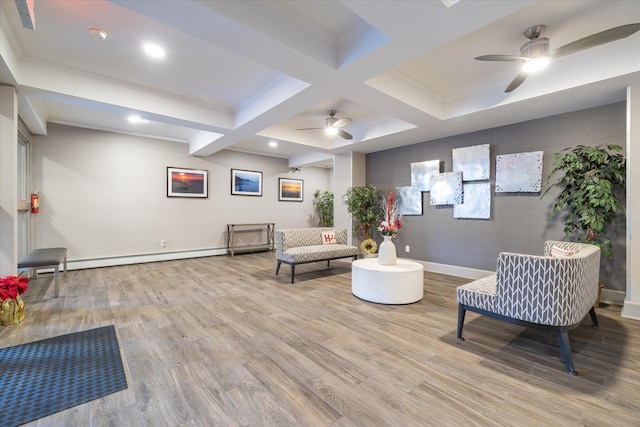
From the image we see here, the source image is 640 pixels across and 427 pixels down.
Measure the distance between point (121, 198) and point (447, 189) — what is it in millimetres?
6530

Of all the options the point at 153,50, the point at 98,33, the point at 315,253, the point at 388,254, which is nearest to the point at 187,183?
the point at 315,253

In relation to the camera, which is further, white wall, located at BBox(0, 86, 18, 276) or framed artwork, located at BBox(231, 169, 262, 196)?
framed artwork, located at BBox(231, 169, 262, 196)

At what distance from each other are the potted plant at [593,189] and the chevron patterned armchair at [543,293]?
1.21 meters

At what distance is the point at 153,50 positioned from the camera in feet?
9.26

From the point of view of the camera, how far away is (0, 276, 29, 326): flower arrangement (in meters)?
2.67

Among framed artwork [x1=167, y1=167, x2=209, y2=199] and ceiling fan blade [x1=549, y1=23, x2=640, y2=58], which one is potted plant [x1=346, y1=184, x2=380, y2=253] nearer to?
framed artwork [x1=167, y1=167, x2=209, y2=199]

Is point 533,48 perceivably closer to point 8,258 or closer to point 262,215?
point 8,258

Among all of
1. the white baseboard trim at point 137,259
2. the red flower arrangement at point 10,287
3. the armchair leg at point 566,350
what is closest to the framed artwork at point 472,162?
the armchair leg at point 566,350

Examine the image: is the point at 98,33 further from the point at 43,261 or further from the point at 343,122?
the point at 343,122

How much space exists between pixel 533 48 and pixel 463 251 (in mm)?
3219

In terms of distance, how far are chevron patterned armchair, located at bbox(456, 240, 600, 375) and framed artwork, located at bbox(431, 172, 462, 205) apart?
8.33 ft

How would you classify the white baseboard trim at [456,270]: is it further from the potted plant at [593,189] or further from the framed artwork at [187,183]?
the framed artwork at [187,183]

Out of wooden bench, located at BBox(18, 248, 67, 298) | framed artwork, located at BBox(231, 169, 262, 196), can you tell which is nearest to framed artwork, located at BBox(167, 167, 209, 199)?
framed artwork, located at BBox(231, 169, 262, 196)

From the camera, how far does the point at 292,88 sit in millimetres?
3230
